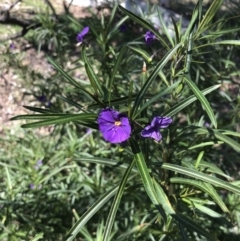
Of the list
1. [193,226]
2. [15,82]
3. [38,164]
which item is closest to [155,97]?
[193,226]

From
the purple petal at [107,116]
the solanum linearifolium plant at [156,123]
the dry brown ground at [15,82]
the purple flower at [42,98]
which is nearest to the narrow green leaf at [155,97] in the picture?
the solanum linearifolium plant at [156,123]

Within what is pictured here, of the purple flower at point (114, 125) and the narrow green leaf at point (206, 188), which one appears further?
the narrow green leaf at point (206, 188)

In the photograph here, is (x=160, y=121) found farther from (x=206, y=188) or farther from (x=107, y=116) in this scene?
(x=206, y=188)

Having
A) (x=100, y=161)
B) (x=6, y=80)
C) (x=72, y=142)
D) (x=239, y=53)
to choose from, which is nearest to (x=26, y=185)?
(x=72, y=142)

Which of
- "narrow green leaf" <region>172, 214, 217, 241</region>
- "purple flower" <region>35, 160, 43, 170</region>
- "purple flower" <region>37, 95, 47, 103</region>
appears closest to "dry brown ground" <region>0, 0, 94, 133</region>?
"purple flower" <region>37, 95, 47, 103</region>

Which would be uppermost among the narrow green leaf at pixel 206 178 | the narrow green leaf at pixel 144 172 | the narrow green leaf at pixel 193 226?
the narrow green leaf at pixel 144 172

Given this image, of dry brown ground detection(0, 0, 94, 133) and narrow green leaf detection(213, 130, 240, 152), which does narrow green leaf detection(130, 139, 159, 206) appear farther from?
dry brown ground detection(0, 0, 94, 133)

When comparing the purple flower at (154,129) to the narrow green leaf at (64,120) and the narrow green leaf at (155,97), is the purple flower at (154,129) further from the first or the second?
the narrow green leaf at (64,120)
